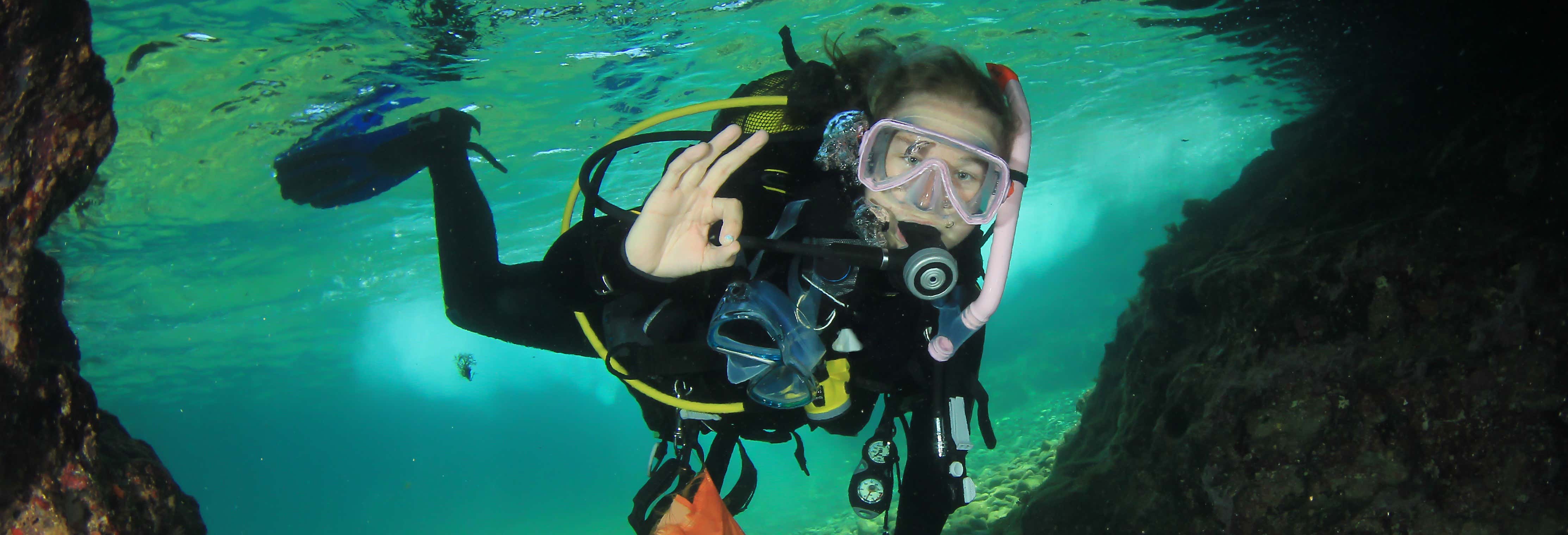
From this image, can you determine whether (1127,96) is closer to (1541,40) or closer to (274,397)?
(1541,40)

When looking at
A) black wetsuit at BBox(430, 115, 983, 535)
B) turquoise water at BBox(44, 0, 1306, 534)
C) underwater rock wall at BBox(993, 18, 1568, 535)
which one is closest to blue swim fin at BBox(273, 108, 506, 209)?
black wetsuit at BBox(430, 115, 983, 535)

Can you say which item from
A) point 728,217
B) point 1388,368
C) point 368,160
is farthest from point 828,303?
point 368,160

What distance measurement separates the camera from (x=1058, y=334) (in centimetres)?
3247

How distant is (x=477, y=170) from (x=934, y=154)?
12882 mm

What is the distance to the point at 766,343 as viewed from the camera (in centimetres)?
281

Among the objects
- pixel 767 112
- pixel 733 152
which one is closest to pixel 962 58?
pixel 767 112

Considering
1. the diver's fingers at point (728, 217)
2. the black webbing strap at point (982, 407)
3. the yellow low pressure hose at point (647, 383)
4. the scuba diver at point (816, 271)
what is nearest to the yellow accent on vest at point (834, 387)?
the scuba diver at point (816, 271)

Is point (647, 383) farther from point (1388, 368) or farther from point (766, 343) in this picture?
point (1388, 368)

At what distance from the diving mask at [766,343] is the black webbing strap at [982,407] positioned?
3.86ft

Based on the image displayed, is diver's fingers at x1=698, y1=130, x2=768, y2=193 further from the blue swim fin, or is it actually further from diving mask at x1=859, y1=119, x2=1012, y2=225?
the blue swim fin

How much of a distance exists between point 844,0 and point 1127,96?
41.7ft

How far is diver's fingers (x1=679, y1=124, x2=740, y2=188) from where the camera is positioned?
8.46ft

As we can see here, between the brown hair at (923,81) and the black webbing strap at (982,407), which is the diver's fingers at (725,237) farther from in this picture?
the black webbing strap at (982,407)

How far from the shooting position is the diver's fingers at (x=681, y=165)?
254cm
